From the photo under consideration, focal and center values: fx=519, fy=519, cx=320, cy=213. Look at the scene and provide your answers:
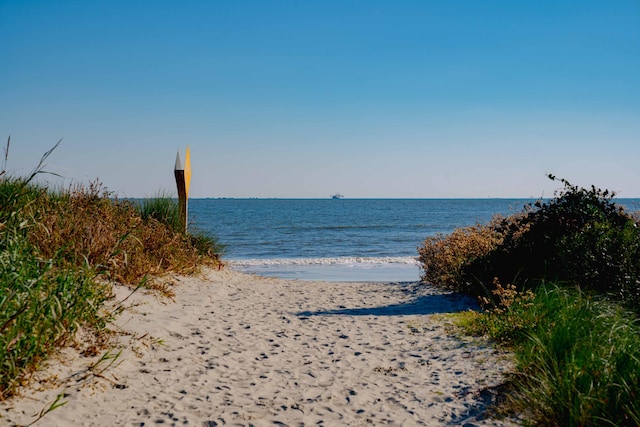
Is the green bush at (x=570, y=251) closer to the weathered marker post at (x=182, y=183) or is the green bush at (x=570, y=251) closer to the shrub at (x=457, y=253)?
the shrub at (x=457, y=253)

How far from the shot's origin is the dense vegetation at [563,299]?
397 cm

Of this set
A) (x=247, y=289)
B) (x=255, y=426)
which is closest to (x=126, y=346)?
(x=255, y=426)

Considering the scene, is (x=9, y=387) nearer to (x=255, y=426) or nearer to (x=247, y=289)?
(x=255, y=426)

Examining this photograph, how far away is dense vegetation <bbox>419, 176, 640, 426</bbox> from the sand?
20.0 inches

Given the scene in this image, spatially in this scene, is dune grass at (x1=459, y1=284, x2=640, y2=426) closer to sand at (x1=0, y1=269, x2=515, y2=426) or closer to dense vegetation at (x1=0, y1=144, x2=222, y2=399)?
sand at (x1=0, y1=269, x2=515, y2=426)

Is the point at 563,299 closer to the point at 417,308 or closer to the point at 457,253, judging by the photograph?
the point at 417,308

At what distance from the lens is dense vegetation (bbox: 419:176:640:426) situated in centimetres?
397

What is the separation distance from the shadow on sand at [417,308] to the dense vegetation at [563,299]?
0.35m

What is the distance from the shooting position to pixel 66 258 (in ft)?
25.1

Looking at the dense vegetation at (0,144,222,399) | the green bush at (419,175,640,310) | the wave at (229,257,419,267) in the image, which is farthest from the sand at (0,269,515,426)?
the wave at (229,257,419,267)

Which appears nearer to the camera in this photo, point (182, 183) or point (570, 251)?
point (570, 251)

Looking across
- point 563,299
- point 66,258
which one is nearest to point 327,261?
point 66,258

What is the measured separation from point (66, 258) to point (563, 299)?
273 inches

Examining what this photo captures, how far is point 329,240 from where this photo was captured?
3528 centimetres
